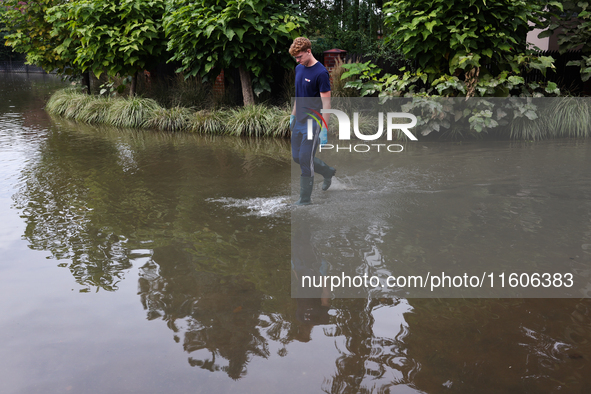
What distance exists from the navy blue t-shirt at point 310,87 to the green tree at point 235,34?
6060 mm

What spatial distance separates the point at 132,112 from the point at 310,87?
29.3ft

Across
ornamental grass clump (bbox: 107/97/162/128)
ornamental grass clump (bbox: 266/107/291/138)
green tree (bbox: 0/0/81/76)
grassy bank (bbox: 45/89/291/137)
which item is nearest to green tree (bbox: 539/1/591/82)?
ornamental grass clump (bbox: 266/107/291/138)

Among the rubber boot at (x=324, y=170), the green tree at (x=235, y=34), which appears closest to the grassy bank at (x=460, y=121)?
the green tree at (x=235, y=34)

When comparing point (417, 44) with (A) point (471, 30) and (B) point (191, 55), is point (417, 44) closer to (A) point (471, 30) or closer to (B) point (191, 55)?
(A) point (471, 30)

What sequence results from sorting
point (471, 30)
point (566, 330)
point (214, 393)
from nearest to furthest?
point (214, 393) → point (566, 330) → point (471, 30)

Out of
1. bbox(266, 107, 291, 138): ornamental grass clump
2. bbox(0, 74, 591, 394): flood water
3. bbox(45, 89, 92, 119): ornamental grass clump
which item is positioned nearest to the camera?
bbox(0, 74, 591, 394): flood water

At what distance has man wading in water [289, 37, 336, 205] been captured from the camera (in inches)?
209

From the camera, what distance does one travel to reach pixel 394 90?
1045 centimetres

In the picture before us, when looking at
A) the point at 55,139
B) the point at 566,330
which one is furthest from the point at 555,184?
the point at 55,139

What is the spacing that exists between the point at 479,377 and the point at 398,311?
813mm

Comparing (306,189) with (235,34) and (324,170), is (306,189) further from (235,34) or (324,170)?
(235,34)

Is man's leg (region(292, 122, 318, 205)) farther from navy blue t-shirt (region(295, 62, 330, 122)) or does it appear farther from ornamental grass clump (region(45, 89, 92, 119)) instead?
ornamental grass clump (region(45, 89, 92, 119))

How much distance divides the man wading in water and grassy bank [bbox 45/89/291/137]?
537 cm

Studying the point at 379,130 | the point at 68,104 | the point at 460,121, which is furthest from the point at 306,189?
the point at 68,104
